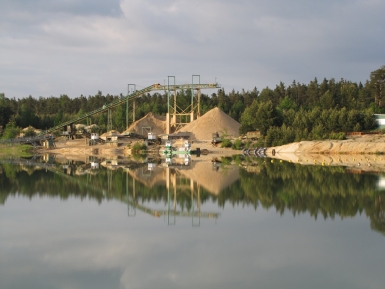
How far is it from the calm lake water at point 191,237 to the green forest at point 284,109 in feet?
128

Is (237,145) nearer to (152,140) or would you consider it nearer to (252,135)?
(252,135)

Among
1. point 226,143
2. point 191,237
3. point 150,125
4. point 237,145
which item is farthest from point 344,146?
point 191,237

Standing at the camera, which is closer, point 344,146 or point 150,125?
point 344,146

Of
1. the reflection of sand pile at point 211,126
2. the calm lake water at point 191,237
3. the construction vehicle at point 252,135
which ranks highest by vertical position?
the reflection of sand pile at point 211,126

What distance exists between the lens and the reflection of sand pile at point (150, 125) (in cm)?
8262

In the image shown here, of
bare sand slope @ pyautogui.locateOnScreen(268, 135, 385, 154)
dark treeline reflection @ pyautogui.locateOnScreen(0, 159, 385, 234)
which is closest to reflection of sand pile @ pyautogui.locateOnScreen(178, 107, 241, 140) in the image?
bare sand slope @ pyautogui.locateOnScreen(268, 135, 385, 154)

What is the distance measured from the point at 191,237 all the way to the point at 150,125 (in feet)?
243

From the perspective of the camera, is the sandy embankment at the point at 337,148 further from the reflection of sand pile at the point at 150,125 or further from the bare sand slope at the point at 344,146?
the reflection of sand pile at the point at 150,125

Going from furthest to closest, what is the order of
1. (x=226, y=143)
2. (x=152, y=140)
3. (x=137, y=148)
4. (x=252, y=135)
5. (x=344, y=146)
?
(x=152, y=140) < (x=252, y=135) < (x=137, y=148) < (x=226, y=143) < (x=344, y=146)

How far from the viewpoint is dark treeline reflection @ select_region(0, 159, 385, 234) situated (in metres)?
15.6

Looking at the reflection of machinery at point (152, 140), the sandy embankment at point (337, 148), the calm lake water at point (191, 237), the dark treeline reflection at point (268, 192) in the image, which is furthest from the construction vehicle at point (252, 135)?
the calm lake water at point (191, 237)

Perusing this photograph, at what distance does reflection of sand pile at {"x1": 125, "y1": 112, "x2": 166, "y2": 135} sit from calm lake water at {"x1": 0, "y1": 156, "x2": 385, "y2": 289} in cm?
6071

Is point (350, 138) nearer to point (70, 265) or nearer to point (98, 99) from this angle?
point (70, 265)

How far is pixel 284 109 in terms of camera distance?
80.1 meters
